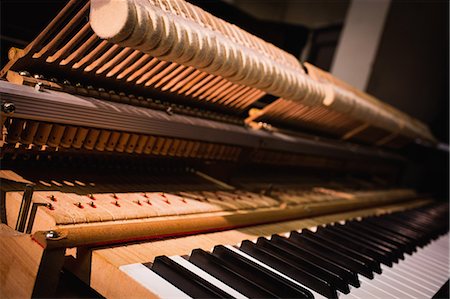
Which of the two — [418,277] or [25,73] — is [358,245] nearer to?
[418,277]

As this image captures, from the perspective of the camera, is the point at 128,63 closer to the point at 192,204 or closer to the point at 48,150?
the point at 48,150

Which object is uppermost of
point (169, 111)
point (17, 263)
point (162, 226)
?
point (169, 111)

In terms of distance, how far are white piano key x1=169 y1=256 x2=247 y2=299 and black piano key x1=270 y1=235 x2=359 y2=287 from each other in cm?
51

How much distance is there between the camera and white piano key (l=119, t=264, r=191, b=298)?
1.18m

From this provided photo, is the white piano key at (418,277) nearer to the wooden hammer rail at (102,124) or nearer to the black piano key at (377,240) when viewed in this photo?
the black piano key at (377,240)

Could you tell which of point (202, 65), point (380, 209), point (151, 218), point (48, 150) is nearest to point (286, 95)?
point (202, 65)

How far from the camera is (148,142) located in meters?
2.05

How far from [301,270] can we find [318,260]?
0.23 metres

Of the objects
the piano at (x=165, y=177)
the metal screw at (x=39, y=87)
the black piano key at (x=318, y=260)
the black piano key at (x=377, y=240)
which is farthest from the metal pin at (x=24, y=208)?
the black piano key at (x=377, y=240)

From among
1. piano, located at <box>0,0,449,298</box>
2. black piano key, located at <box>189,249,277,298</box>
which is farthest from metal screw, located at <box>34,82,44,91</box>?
black piano key, located at <box>189,249,277,298</box>

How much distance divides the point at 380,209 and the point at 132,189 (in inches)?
112

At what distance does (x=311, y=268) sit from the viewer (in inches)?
66.7

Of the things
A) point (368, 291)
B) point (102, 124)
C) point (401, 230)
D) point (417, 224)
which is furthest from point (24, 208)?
point (417, 224)

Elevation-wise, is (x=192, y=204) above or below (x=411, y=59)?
below
